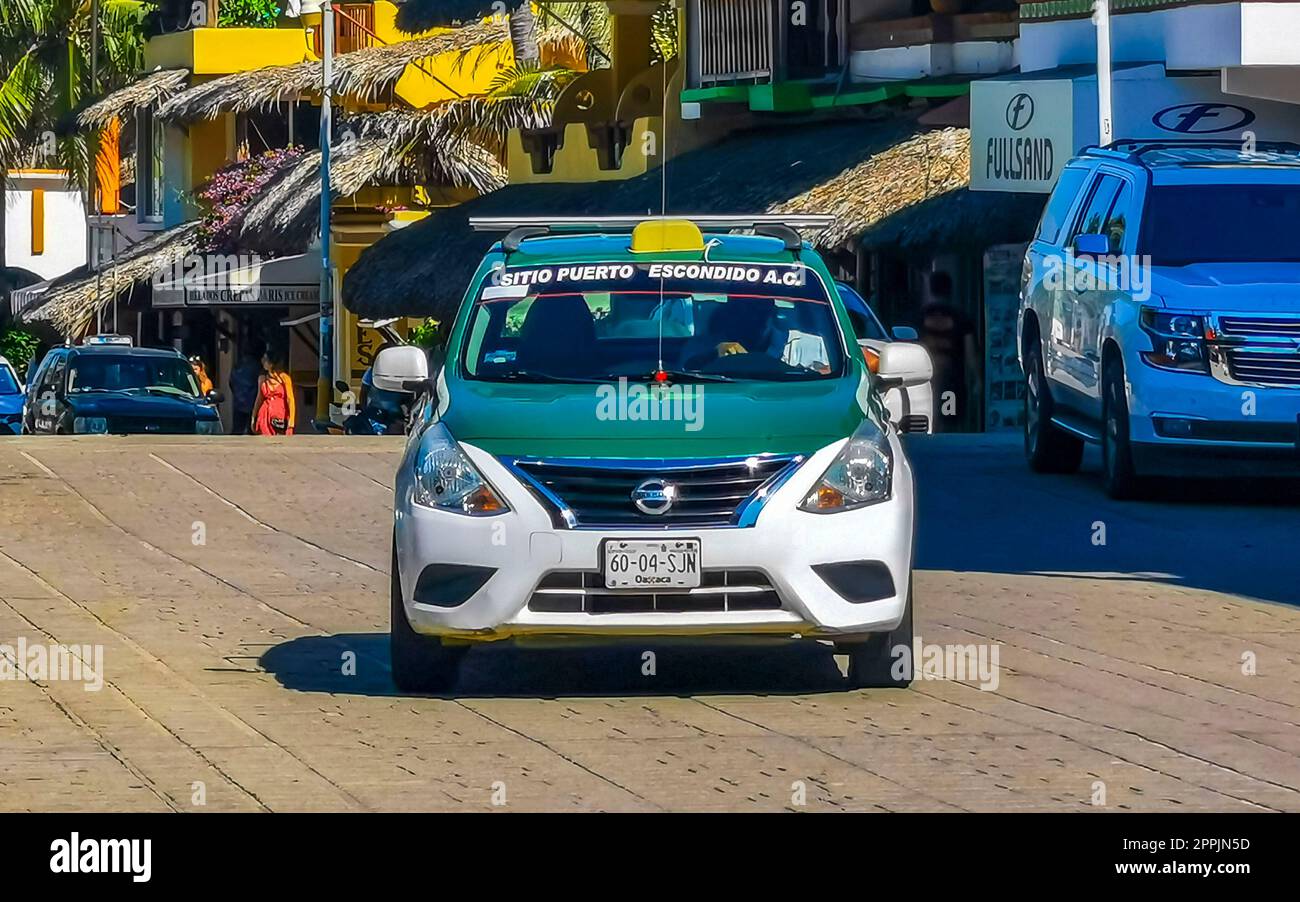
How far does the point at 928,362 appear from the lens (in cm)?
1140

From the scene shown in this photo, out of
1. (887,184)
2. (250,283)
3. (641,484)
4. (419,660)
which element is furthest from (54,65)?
(641,484)

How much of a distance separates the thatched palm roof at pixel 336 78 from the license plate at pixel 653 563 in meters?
34.7

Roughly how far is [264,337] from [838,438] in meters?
43.3

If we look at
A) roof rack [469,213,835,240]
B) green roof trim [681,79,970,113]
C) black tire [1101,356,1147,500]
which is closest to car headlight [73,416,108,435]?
green roof trim [681,79,970,113]

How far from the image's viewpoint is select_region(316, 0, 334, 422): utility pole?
4356 centimetres

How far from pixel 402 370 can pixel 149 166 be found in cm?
4742

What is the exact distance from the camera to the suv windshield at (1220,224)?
16.8 meters

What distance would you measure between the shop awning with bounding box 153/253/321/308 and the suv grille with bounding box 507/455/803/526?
1551 inches

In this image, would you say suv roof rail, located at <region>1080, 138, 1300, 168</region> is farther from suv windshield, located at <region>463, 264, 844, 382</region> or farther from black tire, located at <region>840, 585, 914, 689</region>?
black tire, located at <region>840, 585, 914, 689</region>

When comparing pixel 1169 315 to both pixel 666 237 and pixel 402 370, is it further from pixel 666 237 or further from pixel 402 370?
pixel 402 370

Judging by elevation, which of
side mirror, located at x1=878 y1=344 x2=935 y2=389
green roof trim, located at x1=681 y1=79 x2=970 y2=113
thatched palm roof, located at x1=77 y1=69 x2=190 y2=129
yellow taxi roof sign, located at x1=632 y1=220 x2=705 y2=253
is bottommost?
side mirror, located at x1=878 y1=344 x2=935 y2=389

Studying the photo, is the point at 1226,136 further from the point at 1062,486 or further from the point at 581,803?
the point at 581,803

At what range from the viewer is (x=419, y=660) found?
10.4 meters

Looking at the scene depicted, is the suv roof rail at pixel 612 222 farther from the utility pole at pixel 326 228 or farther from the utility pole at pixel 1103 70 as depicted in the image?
the utility pole at pixel 326 228
